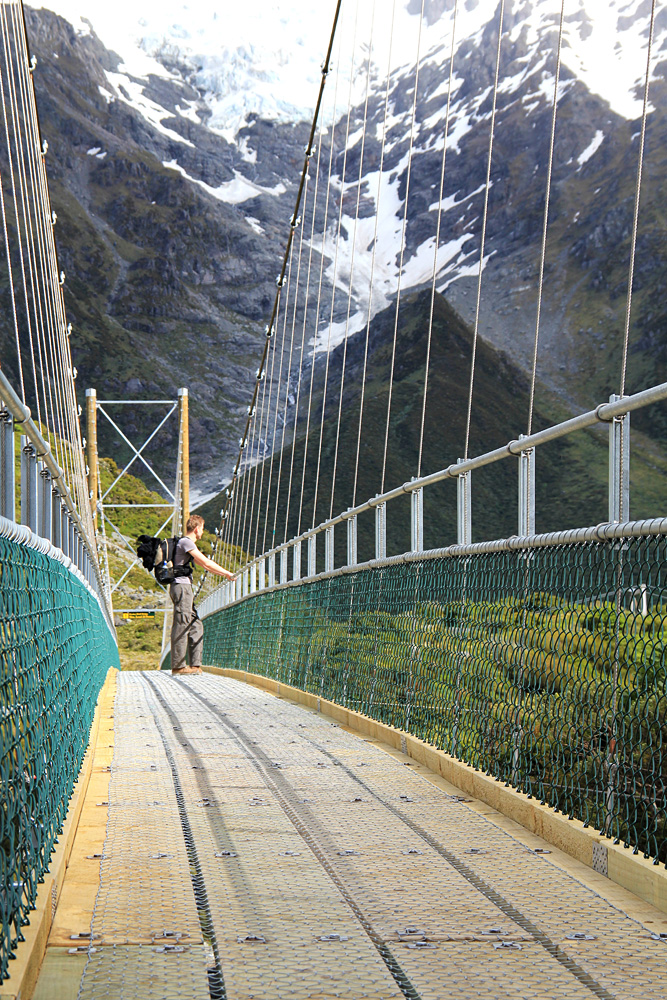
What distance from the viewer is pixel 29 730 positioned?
8.20 ft

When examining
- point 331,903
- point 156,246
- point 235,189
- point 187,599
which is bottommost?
point 331,903

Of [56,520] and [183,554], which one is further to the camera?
[183,554]

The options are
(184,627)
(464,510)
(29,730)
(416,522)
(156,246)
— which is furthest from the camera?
(156,246)

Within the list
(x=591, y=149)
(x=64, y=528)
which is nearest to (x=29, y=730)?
(x=64, y=528)

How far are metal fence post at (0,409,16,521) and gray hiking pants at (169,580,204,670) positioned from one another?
783 cm

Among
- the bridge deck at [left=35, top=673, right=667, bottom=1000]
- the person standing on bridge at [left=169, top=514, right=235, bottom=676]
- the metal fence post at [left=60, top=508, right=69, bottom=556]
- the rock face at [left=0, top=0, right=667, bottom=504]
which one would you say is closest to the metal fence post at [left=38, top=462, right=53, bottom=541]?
the metal fence post at [left=60, top=508, right=69, bottom=556]

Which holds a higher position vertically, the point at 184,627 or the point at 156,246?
the point at 156,246

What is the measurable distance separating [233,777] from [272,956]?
7.20ft

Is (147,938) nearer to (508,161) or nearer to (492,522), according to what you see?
(492,522)

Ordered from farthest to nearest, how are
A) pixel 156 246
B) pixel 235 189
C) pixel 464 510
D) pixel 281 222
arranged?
pixel 235 189 < pixel 281 222 < pixel 156 246 < pixel 464 510

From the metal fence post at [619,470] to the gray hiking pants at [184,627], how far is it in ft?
25.4

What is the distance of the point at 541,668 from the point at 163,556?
6924 mm

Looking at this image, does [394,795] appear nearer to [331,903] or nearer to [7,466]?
[331,903]

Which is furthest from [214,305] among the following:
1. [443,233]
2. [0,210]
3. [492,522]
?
[0,210]
